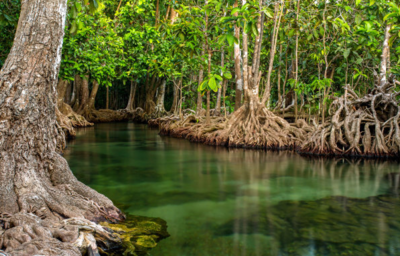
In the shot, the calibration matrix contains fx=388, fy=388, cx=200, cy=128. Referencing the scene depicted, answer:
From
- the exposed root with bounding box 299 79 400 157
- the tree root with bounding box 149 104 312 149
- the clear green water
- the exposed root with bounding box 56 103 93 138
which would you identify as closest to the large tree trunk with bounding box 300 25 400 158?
the exposed root with bounding box 299 79 400 157

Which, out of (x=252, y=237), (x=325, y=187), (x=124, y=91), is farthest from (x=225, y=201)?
(x=124, y=91)

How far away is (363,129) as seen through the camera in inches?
385

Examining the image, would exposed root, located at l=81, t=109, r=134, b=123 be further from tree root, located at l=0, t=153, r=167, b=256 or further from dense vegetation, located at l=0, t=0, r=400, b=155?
tree root, located at l=0, t=153, r=167, b=256

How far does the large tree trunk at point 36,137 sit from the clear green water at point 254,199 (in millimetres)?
1005

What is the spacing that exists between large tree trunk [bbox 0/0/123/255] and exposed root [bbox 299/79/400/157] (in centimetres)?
682

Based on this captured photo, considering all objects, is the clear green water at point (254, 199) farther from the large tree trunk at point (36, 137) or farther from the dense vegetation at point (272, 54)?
the dense vegetation at point (272, 54)

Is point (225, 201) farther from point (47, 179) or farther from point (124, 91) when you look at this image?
point (124, 91)

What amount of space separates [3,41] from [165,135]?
7061mm

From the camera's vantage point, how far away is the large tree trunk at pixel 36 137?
12.0 ft

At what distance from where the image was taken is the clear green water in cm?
400

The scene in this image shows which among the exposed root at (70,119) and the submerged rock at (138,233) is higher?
the exposed root at (70,119)

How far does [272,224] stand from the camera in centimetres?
459

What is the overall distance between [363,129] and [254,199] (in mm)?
5316

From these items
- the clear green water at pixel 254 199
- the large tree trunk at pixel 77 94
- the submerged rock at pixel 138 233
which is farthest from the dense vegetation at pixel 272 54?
the large tree trunk at pixel 77 94
